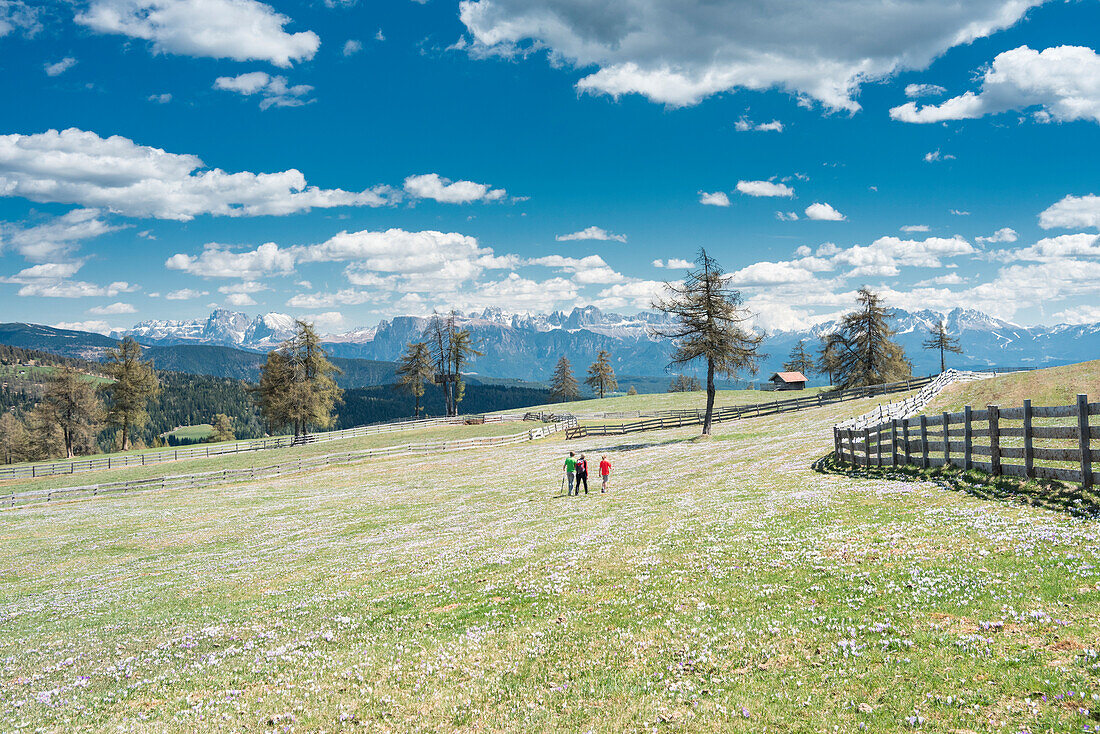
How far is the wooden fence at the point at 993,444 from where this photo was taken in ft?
42.3

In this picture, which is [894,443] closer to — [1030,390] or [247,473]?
[1030,390]

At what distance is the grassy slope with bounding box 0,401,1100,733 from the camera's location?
6832mm

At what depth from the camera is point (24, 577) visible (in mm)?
20844

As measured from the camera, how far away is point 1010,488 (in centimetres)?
1454

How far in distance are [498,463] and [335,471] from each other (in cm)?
1553

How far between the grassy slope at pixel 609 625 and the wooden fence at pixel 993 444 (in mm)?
1782

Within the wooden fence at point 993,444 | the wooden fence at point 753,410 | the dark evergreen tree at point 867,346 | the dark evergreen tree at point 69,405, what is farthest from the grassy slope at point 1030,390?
the dark evergreen tree at point 69,405

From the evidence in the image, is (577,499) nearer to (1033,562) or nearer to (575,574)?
(575,574)

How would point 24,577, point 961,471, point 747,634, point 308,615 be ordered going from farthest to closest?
point 24,577, point 961,471, point 308,615, point 747,634

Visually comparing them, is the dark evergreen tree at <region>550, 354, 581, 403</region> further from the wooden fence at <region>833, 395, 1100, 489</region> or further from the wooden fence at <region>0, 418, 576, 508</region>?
the wooden fence at <region>833, 395, 1100, 489</region>

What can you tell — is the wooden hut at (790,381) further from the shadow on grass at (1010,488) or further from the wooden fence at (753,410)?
the shadow on grass at (1010,488)

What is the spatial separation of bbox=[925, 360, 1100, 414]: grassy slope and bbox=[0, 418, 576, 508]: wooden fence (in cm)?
3954

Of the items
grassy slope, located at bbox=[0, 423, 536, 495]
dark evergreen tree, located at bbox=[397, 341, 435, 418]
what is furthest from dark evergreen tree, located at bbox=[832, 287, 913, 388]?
dark evergreen tree, located at bbox=[397, 341, 435, 418]

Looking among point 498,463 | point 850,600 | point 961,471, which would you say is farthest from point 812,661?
point 498,463
